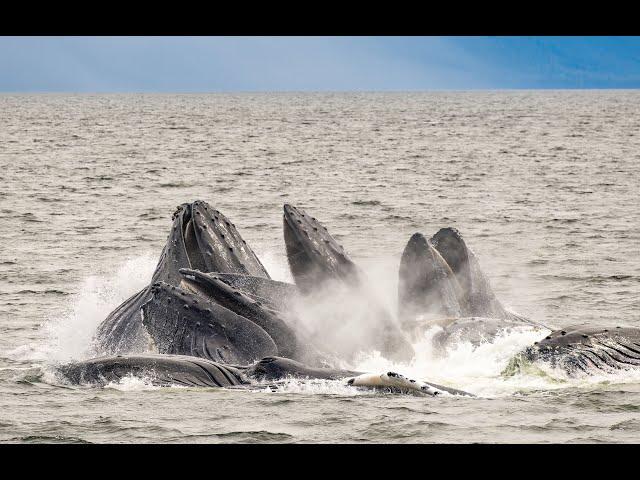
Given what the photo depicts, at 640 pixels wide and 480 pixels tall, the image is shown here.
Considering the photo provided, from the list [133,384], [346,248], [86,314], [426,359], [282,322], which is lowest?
[133,384]

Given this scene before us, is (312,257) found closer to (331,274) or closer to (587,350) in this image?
(331,274)

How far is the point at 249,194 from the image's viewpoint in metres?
38.8

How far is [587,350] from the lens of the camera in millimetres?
12773

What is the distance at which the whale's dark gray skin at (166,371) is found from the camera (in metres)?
11.9

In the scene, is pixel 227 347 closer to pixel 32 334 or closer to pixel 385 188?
pixel 32 334

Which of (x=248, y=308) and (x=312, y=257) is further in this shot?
(x=312, y=257)

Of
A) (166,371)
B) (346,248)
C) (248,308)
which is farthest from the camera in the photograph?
(346,248)

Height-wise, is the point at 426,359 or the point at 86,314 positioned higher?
the point at 86,314

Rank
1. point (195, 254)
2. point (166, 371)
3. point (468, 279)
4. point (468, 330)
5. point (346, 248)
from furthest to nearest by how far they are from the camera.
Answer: point (346, 248), point (468, 279), point (195, 254), point (468, 330), point (166, 371)

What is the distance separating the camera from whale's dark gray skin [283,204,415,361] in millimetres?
13367

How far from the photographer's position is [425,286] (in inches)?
590

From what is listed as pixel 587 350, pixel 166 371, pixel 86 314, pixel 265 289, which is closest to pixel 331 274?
pixel 265 289

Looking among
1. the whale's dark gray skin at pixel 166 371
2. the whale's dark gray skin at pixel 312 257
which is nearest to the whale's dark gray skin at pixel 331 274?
the whale's dark gray skin at pixel 312 257

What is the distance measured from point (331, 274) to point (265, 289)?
0.81m
